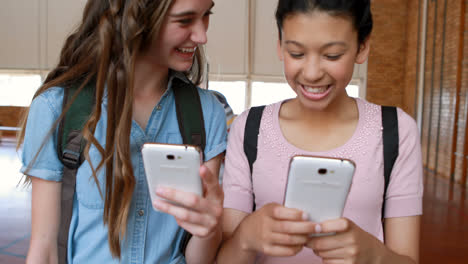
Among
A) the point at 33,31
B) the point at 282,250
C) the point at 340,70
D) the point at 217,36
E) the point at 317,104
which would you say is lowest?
the point at 282,250

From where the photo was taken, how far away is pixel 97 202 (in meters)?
1.28

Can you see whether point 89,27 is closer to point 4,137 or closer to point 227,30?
point 227,30

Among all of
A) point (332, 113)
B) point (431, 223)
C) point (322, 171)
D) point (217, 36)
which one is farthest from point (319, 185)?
point (217, 36)

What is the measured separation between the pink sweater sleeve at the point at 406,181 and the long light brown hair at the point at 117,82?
2.57 feet

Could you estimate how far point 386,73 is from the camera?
11906mm

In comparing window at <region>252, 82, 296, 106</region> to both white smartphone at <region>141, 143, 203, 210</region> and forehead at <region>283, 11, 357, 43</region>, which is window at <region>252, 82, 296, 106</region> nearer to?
forehead at <region>283, 11, 357, 43</region>

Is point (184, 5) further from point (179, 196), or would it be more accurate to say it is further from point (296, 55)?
point (179, 196)

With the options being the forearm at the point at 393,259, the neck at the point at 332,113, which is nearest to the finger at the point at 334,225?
the forearm at the point at 393,259

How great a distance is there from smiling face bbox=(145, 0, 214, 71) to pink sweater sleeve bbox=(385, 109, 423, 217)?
0.71 m

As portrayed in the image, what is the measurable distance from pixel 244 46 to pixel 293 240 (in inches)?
468

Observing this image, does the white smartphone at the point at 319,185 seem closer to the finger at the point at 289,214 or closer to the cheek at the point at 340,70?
the finger at the point at 289,214

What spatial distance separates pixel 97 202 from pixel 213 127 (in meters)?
0.46

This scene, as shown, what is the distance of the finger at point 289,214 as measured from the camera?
82 centimetres

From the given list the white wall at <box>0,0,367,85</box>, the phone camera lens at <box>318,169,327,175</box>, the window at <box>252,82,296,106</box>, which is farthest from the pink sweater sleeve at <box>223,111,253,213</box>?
the window at <box>252,82,296,106</box>
